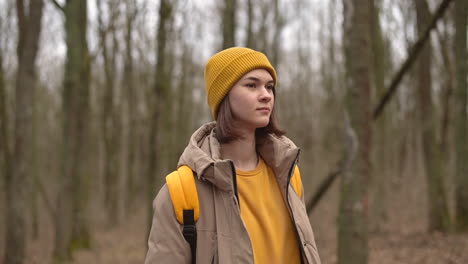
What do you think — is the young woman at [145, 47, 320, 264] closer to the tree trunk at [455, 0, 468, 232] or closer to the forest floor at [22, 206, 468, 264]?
the forest floor at [22, 206, 468, 264]

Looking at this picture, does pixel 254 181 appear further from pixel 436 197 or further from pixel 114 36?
pixel 114 36

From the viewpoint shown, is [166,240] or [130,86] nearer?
[166,240]

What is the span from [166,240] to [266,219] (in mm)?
425

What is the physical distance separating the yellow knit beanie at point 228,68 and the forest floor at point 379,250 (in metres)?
6.43

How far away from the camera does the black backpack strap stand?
1688mm

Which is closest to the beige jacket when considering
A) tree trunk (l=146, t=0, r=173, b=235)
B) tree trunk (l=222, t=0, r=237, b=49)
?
tree trunk (l=146, t=0, r=173, b=235)

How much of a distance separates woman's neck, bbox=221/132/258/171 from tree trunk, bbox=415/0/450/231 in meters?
8.52

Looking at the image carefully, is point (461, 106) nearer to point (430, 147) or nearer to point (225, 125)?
point (430, 147)

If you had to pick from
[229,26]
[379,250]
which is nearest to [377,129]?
[379,250]

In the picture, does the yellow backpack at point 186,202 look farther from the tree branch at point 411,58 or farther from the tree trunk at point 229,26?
the tree trunk at point 229,26

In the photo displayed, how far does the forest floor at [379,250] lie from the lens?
782cm

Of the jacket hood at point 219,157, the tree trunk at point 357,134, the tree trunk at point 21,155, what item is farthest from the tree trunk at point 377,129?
the jacket hood at point 219,157

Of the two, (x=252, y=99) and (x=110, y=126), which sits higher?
(x=252, y=99)

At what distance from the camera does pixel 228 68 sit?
194 cm
